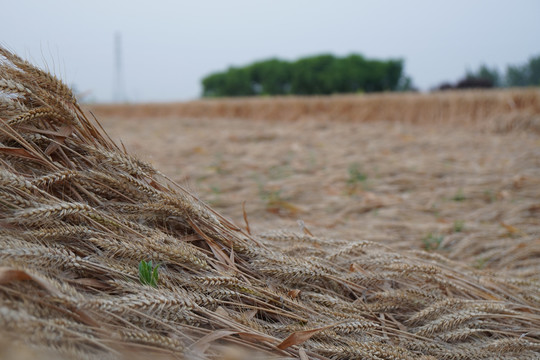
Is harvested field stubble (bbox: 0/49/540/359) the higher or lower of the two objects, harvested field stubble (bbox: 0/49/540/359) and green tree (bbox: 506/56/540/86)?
the lower

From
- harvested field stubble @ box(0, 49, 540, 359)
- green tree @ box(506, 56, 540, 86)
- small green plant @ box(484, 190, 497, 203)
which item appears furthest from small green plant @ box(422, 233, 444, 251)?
green tree @ box(506, 56, 540, 86)

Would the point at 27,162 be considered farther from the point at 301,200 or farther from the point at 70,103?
the point at 301,200

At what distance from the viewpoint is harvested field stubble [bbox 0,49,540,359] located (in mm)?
733

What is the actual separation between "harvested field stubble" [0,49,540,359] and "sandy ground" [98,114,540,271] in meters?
0.17

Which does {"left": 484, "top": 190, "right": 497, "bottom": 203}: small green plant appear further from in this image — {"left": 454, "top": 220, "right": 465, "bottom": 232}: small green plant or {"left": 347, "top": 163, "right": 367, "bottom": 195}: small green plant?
{"left": 347, "top": 163, "right": 367, "bottom": 195}: small green plant

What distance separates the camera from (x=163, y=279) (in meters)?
0.90

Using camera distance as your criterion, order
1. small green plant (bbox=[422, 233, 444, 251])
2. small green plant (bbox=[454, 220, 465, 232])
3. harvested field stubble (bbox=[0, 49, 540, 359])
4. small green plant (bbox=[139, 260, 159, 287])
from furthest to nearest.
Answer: small green plant (bbox=[454, 220, 465, 232]) → small green plant (bbox=[422, 233, 444, 251]) → small green plant (bbox=[139, 260, 159, 287]) → harvested field stubble (bbox=[0, 49, 540, 359])

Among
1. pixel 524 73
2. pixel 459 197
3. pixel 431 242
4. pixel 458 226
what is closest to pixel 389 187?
pixel 459 197

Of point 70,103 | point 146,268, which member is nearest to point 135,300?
point 146,268

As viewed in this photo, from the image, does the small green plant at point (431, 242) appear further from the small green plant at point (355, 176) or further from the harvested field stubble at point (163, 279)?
the small green plant at point (355, 176)

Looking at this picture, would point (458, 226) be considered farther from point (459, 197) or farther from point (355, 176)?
point (355, 176)

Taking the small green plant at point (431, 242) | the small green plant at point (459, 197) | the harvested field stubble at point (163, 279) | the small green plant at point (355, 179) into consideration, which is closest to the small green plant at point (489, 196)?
the small green plant at point (459, 197)

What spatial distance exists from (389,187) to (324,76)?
23339mm

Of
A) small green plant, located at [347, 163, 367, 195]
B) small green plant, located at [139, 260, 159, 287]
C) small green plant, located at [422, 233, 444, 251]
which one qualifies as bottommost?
small green plant, located at [422, 233, 444, 251]
